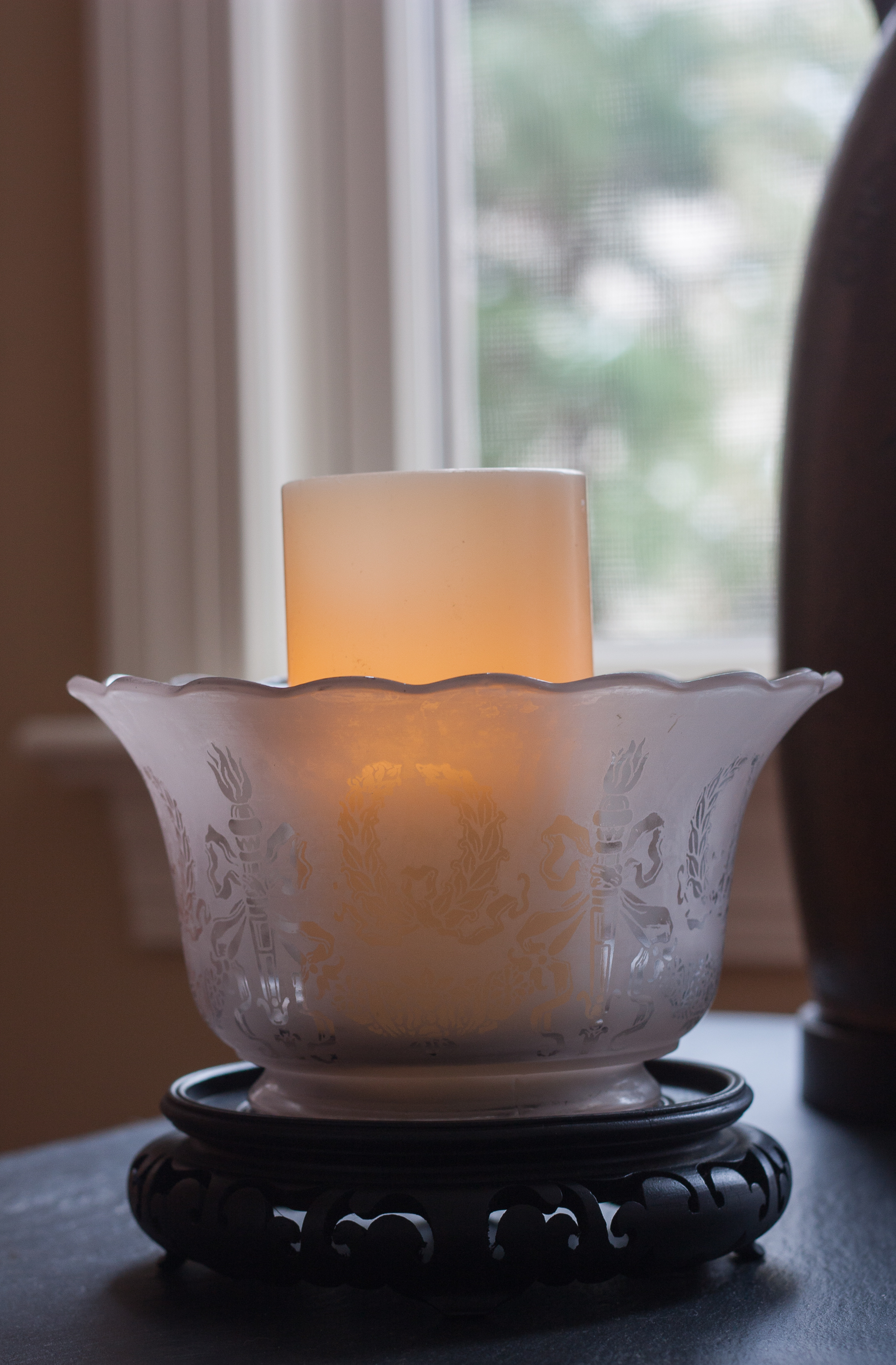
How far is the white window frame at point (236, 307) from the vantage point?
3.67 ft

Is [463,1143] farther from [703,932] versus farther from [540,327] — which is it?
[540,327]

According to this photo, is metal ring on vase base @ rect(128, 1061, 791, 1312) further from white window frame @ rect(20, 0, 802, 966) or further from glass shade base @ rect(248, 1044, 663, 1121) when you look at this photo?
white window frame @ rect(20, 0, 802, 966)

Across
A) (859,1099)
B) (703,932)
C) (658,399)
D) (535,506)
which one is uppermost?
(658,399)

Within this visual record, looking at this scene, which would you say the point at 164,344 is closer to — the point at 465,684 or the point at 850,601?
the point at 850,601

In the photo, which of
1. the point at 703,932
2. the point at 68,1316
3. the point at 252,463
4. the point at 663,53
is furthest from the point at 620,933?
the point at 663,53

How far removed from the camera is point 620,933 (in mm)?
349

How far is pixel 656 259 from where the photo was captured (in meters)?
1.17

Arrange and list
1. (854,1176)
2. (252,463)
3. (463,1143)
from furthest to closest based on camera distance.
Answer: (252,463) → (854,1176) → (463,1143)

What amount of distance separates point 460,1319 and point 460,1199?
28 mm

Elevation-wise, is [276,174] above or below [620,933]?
above

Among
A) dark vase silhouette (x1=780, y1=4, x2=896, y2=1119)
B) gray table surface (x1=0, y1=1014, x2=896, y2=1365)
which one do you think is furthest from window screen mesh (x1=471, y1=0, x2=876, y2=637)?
gray table surface (x1=0, y1=1014, x2=896, y2=1365)

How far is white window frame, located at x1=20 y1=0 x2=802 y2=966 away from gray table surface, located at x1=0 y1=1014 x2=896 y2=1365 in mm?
717

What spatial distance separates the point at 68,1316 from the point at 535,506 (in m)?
0.24

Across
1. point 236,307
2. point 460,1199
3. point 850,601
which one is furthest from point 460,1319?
point 236,307
